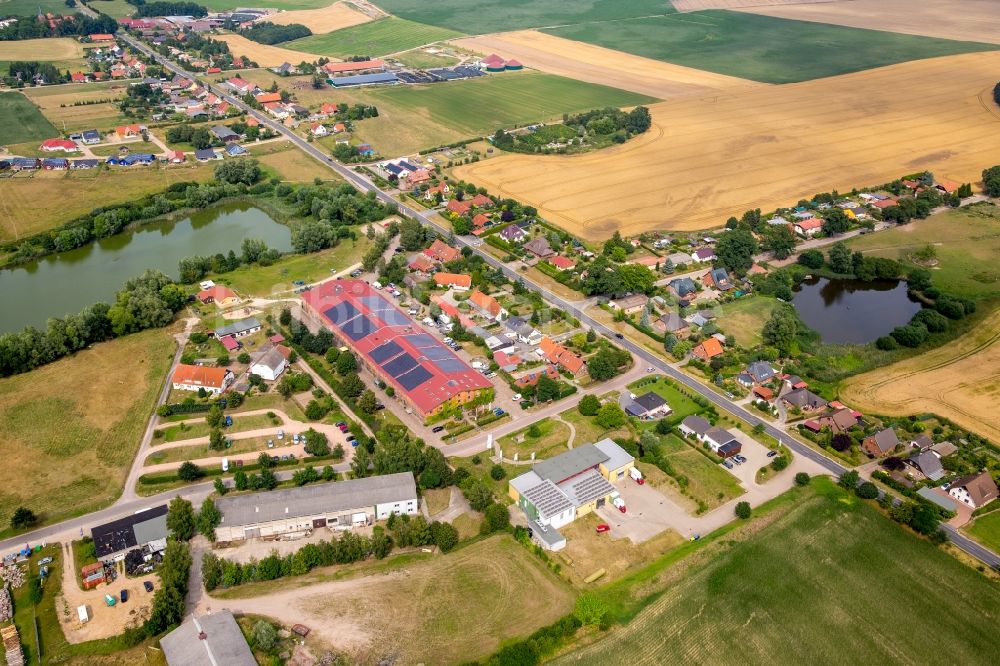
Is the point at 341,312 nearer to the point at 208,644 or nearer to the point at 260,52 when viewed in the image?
the point at 208,644

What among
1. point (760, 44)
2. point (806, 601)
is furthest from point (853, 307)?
point (760, 44)

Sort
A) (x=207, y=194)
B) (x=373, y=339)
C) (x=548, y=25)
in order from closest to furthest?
(x=373, y=339), (x=207, y=194), (x=548, y=25)

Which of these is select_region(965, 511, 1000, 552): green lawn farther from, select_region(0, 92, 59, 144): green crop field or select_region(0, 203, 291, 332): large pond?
select_region(0, 92, 59, 144): green crop field

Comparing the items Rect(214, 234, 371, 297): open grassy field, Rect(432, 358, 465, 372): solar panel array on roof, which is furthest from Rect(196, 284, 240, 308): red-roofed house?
Rect(432, 358, 465, 372): solar panel array on roof


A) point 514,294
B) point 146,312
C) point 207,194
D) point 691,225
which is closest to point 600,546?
point 514,294

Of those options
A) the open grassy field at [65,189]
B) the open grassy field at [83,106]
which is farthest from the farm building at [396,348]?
the open grassy field at [83,106]

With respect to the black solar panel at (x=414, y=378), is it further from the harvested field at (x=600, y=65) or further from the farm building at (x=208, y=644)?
the harvested field at (x=600, y=65)

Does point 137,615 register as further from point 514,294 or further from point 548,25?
point 548,25
